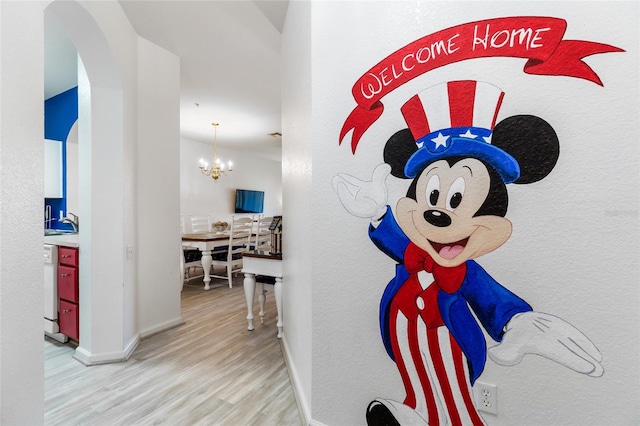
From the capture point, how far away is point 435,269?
119cm

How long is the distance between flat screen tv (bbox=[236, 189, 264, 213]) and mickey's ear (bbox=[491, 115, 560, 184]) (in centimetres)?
701

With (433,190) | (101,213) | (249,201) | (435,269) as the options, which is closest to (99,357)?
(101,213)

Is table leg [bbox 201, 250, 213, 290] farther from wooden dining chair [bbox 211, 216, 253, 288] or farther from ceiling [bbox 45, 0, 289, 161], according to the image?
ceiling [bbox 45, 0, 289, 161]

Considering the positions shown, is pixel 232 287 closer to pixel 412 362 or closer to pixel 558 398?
pixel 412 362

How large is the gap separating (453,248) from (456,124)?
1.58 ft

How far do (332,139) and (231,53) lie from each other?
218 centimetres

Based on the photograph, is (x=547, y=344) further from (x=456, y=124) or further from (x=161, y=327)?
(x=161, y=327)

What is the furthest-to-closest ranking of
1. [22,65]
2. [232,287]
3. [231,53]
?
[232,287], [231,53], [22,65]

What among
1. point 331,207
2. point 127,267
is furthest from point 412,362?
point 127,267

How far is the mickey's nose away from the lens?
3.84ft

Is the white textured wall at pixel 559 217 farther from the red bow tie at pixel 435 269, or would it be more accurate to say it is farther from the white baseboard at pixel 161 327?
the white baseboard at pixel 161 327

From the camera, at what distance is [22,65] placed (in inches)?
45.6

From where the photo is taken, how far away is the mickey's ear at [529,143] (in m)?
1.03

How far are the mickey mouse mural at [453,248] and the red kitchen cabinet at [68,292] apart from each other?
2351 millimetres
